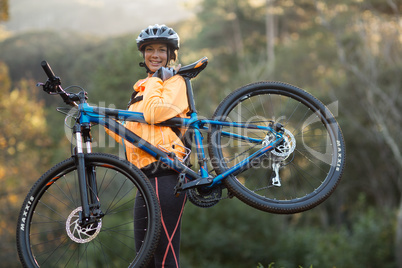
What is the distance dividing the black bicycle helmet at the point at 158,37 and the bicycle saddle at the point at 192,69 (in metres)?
0.33

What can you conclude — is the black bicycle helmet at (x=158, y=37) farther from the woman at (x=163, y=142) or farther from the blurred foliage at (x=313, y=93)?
the blurred foliage at (x=313, y=93)

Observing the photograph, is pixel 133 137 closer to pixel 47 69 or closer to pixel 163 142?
pixel 163 142

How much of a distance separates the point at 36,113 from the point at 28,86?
163 centimetres

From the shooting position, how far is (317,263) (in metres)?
15.5

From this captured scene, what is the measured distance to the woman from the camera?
3.06 metres

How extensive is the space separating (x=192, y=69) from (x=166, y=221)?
3.60ft

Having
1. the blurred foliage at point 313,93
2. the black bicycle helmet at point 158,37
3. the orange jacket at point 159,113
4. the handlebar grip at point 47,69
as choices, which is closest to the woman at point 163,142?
the orange jacket at point 159,113

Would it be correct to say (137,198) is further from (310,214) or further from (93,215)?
(310,214)

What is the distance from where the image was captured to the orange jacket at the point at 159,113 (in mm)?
3068

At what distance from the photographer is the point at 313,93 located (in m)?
22.8

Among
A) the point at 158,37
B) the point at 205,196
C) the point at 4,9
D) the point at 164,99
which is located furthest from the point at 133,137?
the point at 4,9

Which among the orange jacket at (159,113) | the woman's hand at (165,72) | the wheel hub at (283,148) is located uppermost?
the woman's hand at (165,72)

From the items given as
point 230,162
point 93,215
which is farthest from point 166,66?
point 93,215

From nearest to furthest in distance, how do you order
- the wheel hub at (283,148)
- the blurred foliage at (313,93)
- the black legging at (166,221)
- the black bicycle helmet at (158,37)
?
1. the black legging at (166,221)
2. the wheel hub at (283,148)
3. the black bicycle helmet at (158,37)
4. the blurred foliage at (313,93)
